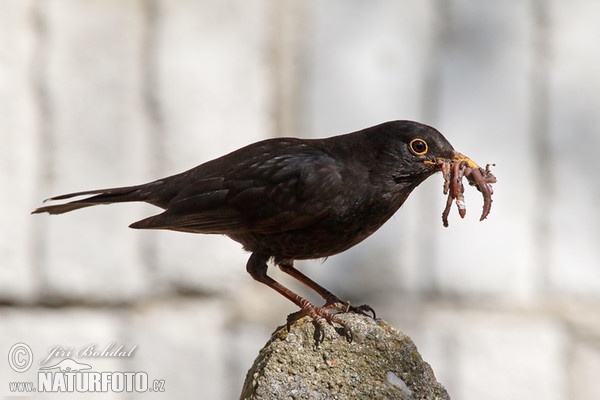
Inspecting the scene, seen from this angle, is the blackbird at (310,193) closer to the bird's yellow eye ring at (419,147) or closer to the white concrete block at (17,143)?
the bird's yellow eye ring at (419,147)

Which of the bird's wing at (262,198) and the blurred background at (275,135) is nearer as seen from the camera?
the bird's wing at (262,198)

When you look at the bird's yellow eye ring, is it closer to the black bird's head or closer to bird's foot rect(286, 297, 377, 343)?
the black bird's head

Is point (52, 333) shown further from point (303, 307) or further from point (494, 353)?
point (303, 307)

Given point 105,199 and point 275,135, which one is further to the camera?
point 275,135

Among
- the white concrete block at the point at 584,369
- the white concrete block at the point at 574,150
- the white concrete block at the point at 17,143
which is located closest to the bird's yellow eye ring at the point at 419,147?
the white concrete block at the point at 574,150

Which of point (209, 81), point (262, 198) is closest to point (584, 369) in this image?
point (209, 81)

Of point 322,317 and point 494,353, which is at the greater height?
point 322,317

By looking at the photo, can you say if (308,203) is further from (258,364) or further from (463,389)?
(463,389)

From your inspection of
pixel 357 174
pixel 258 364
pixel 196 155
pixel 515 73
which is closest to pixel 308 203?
pixel 357 174
